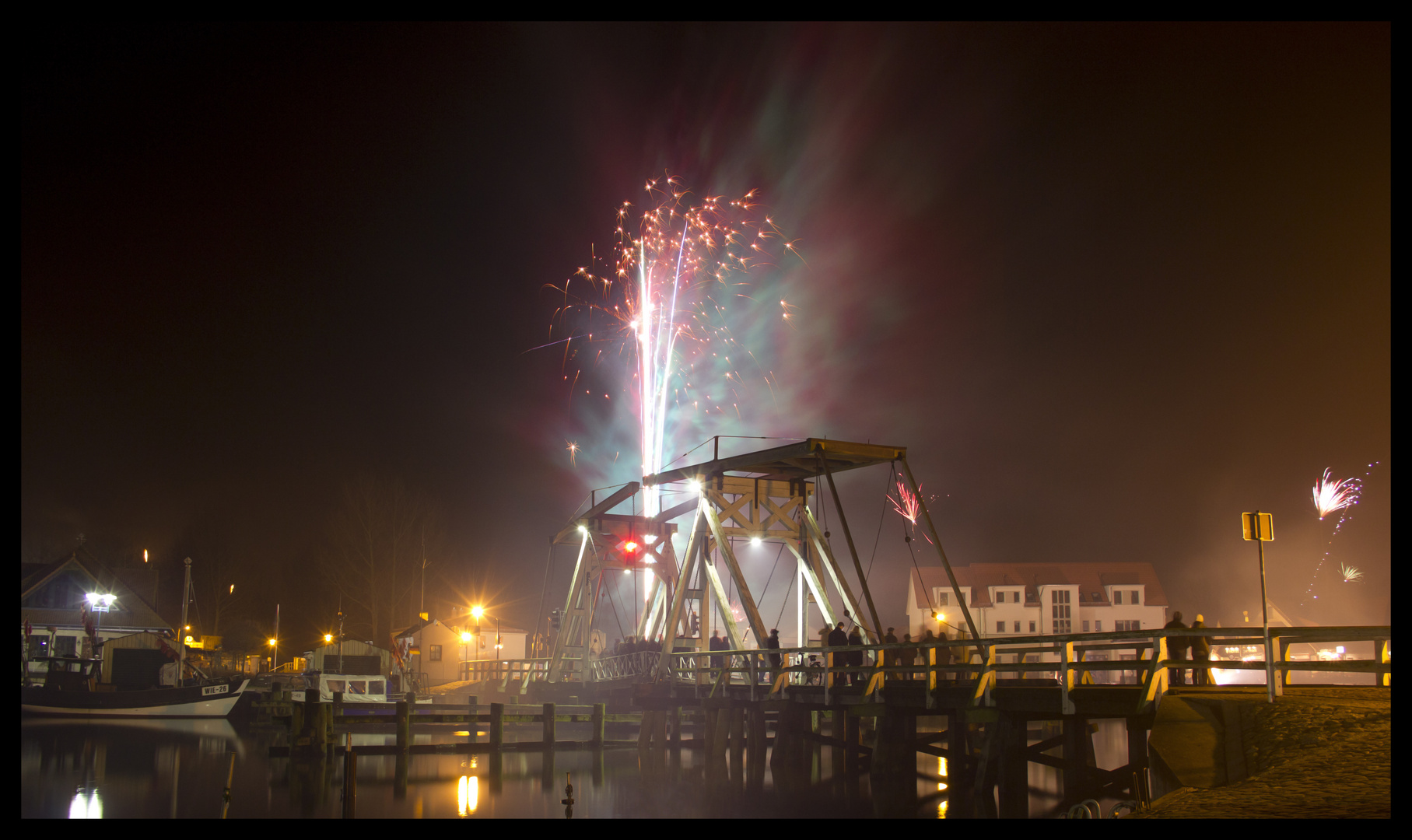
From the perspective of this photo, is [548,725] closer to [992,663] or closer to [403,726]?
[403,726]

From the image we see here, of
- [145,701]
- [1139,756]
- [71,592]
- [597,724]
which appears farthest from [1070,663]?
[71,592]

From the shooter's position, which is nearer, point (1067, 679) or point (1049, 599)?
point (1067, 679)

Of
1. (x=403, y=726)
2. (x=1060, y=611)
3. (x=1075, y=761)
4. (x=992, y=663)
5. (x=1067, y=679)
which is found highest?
(x=1060, y=611)

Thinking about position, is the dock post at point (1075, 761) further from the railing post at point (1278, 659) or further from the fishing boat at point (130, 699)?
the fishing boat at point (130, 699)

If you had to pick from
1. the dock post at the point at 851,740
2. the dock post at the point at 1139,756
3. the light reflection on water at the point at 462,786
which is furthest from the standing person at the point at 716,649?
the dock post at the point at 1139,756
